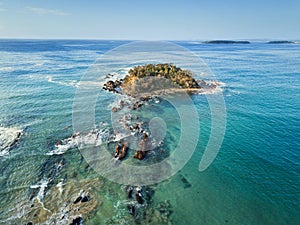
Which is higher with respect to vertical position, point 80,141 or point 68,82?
point 80,141

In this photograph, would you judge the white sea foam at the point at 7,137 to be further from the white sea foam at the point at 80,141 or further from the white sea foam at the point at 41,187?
the white sea foam at the point at 41,187

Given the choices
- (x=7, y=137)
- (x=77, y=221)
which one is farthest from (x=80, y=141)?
(x=77, y=221)

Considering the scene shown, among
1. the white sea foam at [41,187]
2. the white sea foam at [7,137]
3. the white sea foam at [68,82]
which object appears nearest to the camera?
the white sea foam at [41,187]

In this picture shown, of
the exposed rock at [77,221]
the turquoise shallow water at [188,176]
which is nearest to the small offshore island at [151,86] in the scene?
the turquoise shallow water at [188,176]

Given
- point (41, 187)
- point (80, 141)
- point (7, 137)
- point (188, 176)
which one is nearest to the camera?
point (41, 187)

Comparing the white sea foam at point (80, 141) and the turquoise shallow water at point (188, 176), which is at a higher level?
the turquoise shallow water at point (188, 176)

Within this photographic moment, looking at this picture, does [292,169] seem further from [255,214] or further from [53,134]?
[53,134]

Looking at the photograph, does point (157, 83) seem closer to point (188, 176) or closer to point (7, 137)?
point (188, 176)

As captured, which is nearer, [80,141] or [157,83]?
[80,141]

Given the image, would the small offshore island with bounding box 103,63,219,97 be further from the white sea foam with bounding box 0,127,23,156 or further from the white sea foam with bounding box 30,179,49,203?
the white sea foam with bounding box 30,179,49,203
